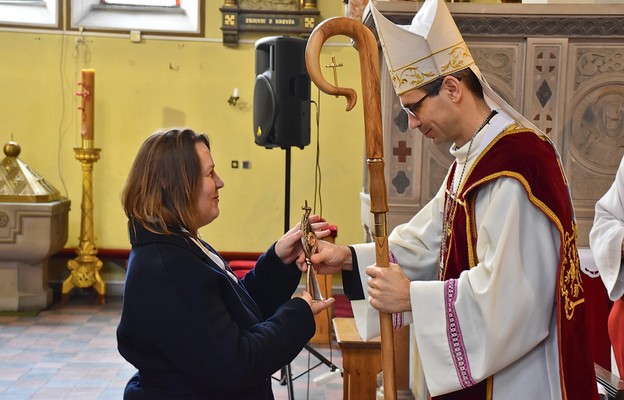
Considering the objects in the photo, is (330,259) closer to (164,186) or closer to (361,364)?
(164,186)

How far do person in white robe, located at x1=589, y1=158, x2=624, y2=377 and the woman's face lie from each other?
1906 mm

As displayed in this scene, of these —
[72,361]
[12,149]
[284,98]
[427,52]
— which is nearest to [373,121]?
[427,52]

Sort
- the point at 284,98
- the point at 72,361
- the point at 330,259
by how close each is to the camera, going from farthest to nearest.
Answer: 1. the point at 72,361
2. the point at 284,98
3. the point at 330,259

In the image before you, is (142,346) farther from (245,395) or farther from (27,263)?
(27,263)

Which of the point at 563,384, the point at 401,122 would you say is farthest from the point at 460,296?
the point at 401,122

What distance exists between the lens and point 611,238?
3.22m

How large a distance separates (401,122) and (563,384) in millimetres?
1983

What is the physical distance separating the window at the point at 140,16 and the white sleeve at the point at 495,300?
5953 millimetres

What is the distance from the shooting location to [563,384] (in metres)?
1.77

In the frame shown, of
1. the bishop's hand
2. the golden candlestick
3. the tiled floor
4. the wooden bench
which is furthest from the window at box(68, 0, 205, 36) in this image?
the bishop's hand

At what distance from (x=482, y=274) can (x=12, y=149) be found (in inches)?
232

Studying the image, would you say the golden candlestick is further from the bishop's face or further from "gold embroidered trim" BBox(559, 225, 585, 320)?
"gold embroidered trim" BBox(559, 225, 585, 320)

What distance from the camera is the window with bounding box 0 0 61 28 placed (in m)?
7.29

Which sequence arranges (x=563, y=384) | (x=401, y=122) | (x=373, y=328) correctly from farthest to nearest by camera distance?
(x=401, y=122), (x=373, y=328), (x=563, y=384)
